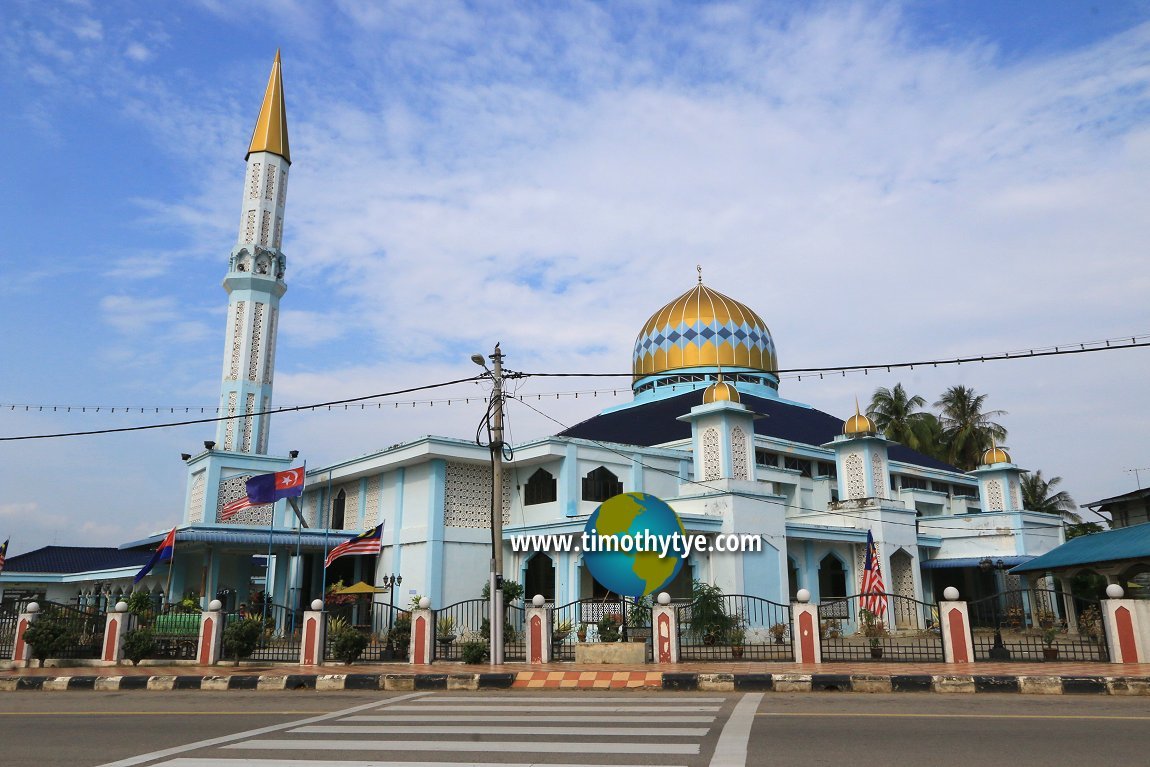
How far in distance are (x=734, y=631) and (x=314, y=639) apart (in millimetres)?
9695

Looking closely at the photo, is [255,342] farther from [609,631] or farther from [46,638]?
[609,631]

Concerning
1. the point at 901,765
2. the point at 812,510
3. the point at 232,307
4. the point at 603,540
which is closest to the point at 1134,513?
the point at 812,510

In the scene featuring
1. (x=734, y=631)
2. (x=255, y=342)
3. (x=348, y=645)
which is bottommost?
(x=348, y=645)

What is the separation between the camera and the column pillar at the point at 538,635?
17.5 m

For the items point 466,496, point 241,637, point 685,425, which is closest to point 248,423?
point 466,496

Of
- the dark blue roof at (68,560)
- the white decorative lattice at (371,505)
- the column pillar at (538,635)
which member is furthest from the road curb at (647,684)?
the dark blue roof at (68,560)

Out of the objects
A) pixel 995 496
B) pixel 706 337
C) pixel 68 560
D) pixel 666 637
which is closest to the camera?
pixel 666 637

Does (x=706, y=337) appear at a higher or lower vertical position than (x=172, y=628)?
higher

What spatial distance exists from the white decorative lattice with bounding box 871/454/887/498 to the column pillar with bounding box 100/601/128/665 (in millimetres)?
23051

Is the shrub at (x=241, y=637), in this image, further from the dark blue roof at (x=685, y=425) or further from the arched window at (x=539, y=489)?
the dark blue roof at (x=685, y=425)

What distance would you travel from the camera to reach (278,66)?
3647 centimetres

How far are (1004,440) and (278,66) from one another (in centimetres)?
4108

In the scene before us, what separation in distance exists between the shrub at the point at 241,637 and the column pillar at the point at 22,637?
3969 millimetres

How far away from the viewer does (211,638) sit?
18.4m
